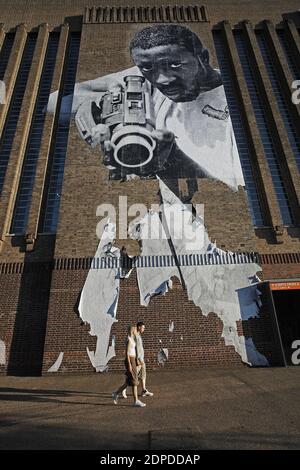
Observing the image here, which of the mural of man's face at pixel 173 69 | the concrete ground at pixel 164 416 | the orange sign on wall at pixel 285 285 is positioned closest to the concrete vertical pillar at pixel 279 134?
the mural of man's face at pixel 173 69

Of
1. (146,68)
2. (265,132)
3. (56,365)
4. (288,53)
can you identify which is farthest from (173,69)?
(56,365)

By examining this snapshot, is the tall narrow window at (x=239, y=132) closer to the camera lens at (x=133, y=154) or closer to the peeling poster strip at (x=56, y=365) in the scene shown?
the camera lens at (x=133, y=154)

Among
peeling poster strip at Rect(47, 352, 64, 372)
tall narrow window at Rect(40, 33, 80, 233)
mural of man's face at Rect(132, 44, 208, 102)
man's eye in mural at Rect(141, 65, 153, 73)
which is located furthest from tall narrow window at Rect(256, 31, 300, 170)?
peeling poster strip at Rect(47, 352, 64, 372)

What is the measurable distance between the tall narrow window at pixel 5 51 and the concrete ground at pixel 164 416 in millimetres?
16888

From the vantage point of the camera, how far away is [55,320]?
10.5m

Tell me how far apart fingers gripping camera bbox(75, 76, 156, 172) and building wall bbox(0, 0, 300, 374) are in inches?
29.9

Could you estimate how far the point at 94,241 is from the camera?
38.6ft

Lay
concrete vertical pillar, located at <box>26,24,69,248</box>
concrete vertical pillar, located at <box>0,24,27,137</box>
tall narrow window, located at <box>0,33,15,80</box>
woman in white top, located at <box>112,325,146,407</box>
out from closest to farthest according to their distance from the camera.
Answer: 1. woman in white top, located at <box>112,325,146,407</box>
2. concrete vertical pillar, located at <box>26,24,69,248</box>
3. concrete vertical pillar, located at <box>0,24,27,137</box>
4. tall narrow window, located at <box>0,33,15,80</box>

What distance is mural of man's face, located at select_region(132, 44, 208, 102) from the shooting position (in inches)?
598

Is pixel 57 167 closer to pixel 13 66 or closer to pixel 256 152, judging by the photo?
pixel 13 66

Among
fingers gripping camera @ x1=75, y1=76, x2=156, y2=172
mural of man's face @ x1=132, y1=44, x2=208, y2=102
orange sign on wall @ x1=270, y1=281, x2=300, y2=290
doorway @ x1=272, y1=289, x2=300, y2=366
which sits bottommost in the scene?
orange sign on wall @ x1=270, y1=281, x2=300, y2=290

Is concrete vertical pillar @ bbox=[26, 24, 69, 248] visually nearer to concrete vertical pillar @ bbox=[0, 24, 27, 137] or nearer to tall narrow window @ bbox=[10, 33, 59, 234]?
tall narrow window @ bbox=[10, 33, 59, 234]

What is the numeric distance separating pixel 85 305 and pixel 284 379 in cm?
644
